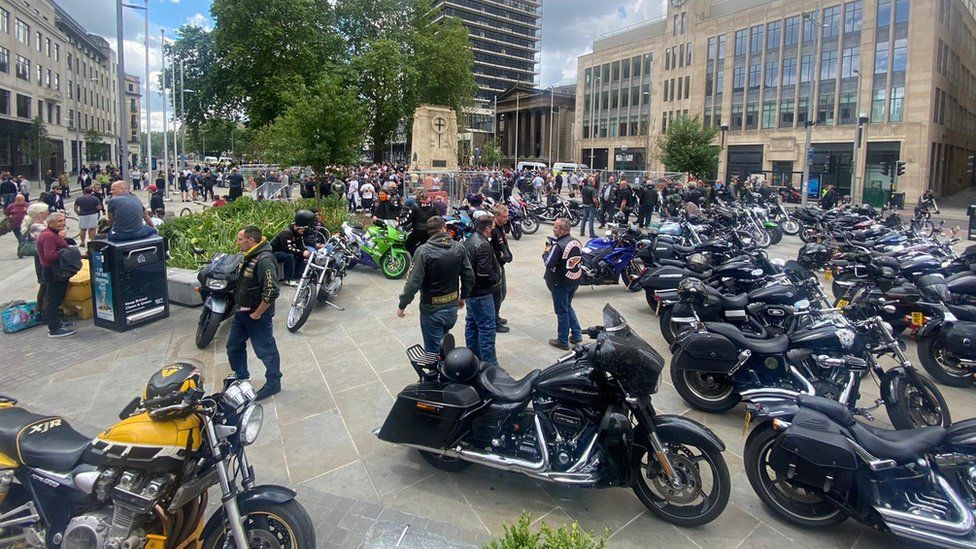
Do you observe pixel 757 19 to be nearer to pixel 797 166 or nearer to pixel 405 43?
pixel 797 166

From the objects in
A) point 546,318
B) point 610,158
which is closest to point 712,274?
point 546,318

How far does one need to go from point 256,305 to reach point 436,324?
1610 millimetres

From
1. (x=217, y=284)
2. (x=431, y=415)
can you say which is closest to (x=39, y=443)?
(x=431, y=415)

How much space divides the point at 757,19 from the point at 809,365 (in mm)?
55230

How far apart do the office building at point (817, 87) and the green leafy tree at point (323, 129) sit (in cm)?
1832

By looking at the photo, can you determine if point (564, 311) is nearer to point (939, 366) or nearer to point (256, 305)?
point (256, 305)

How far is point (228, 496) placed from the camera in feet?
8.99

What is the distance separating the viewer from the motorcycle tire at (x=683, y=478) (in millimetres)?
3512

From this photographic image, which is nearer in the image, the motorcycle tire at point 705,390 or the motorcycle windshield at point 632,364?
the motorcycle windshield at point 632,364

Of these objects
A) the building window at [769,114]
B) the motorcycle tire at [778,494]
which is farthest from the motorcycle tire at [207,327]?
the building window at [769,114]

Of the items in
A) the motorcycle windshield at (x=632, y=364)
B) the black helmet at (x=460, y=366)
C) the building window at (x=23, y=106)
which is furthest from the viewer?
the building window at (x=23, y=106)

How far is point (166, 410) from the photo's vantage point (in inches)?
111

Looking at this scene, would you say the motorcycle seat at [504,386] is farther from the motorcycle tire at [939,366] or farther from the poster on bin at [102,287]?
the poster on bin at [102,287]

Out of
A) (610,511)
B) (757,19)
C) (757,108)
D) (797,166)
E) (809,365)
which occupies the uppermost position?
(757,19)
